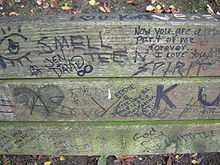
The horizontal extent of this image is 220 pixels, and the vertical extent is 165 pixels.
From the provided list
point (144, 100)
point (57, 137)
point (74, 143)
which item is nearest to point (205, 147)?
point (144, 100)

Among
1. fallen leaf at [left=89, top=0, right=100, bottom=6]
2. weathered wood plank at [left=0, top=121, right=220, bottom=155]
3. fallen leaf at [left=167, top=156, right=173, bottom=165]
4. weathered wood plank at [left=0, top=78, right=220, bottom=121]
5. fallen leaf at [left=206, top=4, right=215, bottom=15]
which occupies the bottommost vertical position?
fallen leaf at [left=167, top=156, right=173, bottom=165]

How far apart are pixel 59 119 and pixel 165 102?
1.01 m

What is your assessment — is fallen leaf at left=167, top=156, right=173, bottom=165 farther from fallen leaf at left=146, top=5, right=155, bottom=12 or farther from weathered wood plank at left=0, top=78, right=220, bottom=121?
fallen leaf at left=146, top=5, right=155, bottom=12

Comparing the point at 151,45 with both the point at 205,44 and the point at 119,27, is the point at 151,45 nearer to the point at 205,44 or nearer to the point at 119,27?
the point at 119,27

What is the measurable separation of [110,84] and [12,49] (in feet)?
2.66

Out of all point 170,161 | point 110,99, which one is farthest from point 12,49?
point 170,161

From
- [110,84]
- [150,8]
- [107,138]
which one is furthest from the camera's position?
[150,8]

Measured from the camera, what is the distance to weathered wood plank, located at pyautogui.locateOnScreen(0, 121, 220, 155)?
207 cm

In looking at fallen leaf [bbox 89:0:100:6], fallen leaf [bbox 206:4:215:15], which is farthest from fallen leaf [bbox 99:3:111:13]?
fallen leaf [bbox 206:4:215:15]

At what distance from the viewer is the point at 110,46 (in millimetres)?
1591

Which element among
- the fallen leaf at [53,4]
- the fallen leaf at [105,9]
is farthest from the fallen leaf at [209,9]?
the fallen leaf at [53,4]

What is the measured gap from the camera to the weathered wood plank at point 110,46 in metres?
1.52

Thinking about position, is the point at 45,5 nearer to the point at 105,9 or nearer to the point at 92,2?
the point at 92,2

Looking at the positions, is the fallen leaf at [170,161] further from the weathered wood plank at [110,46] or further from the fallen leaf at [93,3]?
the fallen leaf at [93,3]
